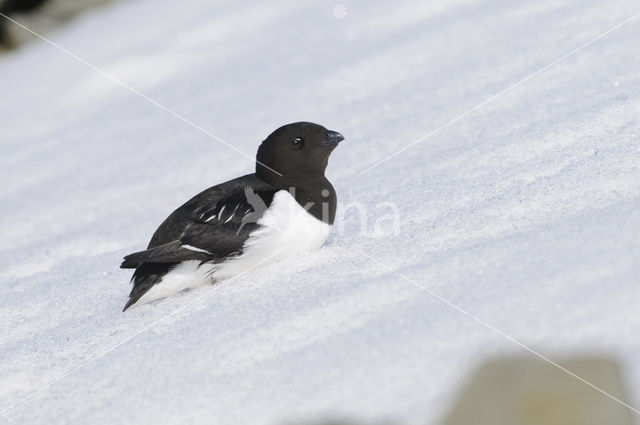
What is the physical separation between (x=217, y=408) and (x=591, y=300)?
1.23 metres

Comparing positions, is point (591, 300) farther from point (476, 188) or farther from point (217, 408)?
point (476, 188)

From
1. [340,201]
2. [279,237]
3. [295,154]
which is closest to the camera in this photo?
[279,237]

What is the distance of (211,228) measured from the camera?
13.8 ft

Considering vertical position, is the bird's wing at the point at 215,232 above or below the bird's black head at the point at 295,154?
below

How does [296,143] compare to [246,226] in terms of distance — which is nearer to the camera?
[246,226]

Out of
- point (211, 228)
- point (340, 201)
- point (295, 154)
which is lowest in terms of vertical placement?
point (340, 201)

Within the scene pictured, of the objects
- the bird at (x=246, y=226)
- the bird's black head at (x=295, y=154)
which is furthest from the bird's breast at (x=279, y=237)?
the bird's black head at (x=295, y=154)

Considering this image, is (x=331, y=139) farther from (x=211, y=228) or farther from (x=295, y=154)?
(x=211, y=228)

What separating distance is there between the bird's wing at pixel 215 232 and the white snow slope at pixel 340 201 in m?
0.17

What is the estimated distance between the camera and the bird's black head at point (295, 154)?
4.39 metres

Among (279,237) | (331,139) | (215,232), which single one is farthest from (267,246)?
(331,139)

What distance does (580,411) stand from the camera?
2543 mm

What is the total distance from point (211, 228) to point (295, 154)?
529mm

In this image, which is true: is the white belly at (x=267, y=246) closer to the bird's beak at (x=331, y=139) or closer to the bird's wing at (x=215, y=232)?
the bird's wing at (x=215, y=232)
